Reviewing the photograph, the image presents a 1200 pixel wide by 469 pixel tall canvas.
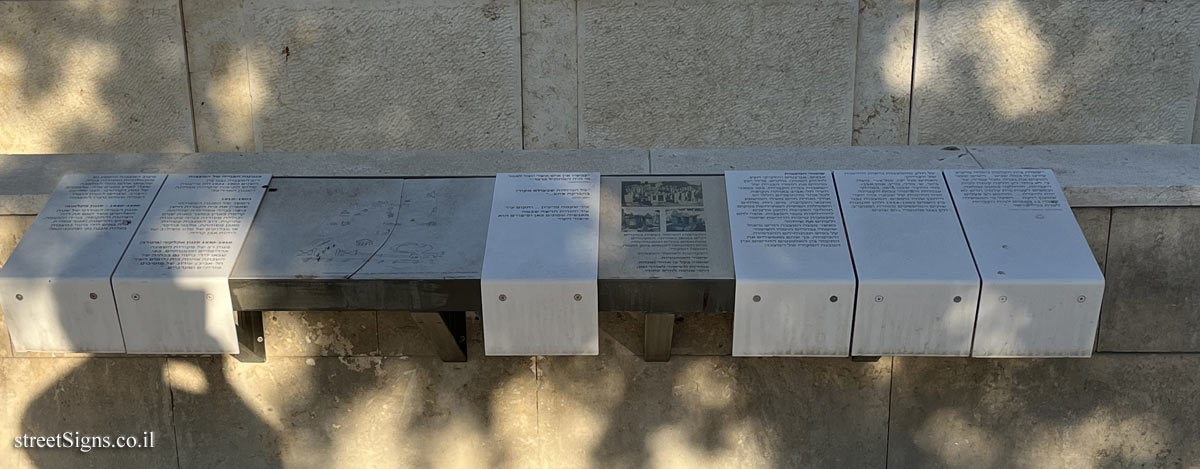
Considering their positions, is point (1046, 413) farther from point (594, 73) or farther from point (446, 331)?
point (446, 331)

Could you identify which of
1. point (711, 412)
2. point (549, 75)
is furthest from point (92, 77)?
point (711, 412)

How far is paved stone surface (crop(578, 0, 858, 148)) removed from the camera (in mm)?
4531

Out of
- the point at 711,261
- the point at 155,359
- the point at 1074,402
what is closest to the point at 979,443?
the point at 1074,402

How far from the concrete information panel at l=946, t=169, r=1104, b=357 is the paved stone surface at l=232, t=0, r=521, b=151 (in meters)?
2.48

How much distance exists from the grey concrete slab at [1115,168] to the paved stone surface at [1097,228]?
5 cm

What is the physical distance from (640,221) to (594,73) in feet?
3.78

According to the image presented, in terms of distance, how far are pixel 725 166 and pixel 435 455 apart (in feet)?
7.12

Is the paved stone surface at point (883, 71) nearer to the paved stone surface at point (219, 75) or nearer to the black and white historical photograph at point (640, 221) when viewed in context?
the black and white historical photograph at point (640, 221)

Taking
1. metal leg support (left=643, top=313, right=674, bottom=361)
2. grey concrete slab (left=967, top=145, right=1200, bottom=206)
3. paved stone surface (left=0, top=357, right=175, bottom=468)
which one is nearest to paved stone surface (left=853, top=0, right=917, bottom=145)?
grey concrete slab (left=967, top=145, right=1200, bottom=206)

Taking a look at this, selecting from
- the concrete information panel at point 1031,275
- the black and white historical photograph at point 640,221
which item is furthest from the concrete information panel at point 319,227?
the concrete information panel at point 1031,275

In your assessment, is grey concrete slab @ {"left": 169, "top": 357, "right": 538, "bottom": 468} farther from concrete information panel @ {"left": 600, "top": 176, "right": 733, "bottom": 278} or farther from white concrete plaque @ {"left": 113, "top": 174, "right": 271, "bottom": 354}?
concrete information panel @ {"left": 600, "top": 176, "right": 733, "bottom": 278}

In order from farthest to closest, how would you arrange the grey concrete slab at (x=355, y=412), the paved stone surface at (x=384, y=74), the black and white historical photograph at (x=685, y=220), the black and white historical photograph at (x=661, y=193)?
the paved stone surface at (x=384, y=74)
the grey concrete slab at (x=355, y=412)
the black and white historical photograph at (x=661, y=193)
the black and white historical photograph at (x=685, y=220)

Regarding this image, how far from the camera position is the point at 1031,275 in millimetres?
3539

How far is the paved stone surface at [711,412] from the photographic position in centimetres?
431
